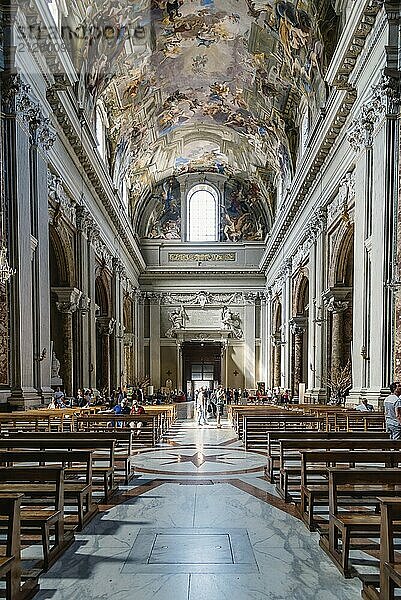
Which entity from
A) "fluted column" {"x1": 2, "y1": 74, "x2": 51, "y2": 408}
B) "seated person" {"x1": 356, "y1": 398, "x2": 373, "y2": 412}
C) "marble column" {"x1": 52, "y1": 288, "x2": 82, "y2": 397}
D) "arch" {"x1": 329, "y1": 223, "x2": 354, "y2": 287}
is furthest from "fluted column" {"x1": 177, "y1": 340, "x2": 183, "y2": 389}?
"seated person" {"x1": 356, "y1": 398, "x2": 373, "y2": 412}

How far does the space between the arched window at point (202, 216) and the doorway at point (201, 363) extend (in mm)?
7560

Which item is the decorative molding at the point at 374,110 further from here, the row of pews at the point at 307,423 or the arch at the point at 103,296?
the arch at the point at 103,296

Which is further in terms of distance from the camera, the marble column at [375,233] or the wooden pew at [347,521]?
the marble column at [375,233]

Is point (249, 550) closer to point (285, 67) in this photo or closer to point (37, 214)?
point (37, 214)

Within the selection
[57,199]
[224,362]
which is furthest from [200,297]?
[57,199]

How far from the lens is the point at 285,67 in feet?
71.8

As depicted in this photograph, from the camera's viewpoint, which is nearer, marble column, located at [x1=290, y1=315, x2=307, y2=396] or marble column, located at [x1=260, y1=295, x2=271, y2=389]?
marble column, located at [x1=290, y1=315, x2=307, y2=396]

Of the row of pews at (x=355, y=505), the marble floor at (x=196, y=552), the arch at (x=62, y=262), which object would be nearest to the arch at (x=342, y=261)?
the arch at (x=62, y=262)

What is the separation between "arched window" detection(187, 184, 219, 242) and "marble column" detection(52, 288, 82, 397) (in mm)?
20487

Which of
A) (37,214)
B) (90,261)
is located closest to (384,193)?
(37,214)

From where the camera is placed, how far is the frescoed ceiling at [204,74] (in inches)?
743

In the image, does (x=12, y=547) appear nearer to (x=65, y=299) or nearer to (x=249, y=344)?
(x=65, y=299)

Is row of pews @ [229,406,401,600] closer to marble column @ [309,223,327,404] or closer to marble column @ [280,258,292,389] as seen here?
marble column @ [309,223,327,404]

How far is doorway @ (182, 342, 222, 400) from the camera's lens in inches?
1543
